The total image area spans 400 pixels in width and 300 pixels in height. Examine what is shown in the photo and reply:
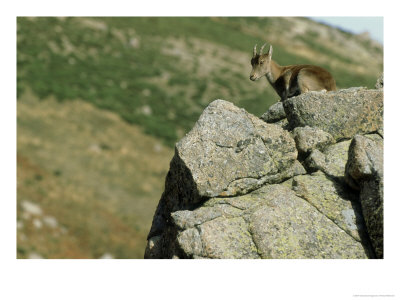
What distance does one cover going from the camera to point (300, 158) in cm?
1264

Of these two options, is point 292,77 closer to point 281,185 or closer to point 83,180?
point 281,185

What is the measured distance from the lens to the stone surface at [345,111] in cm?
1255

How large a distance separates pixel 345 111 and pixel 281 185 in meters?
2.93

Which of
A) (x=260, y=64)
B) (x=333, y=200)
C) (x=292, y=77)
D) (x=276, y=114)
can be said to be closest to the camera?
(x=333, y=200)

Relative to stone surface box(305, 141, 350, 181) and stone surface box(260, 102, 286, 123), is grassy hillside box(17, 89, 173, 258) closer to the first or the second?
stone surface box(260, 102, 286, 123)

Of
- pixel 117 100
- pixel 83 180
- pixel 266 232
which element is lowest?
pixel 266 232

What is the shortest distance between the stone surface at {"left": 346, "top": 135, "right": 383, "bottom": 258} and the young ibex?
14.5 feet

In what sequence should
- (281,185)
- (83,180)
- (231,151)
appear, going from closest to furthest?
1. (231,151)
2. (281,185)
3. (83,180)

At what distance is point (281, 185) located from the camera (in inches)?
457

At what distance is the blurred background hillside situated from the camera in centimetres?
3055

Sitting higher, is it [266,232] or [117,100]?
Result: [117,100]

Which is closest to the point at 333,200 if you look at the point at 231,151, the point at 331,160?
the point at 331,160

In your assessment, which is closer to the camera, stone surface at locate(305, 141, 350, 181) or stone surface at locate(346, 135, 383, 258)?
stone surface at locate(346, 135, 383, 258)

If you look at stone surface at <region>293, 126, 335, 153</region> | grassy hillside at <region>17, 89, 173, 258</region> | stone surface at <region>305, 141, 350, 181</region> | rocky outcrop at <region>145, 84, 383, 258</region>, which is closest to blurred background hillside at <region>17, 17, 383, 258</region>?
grassy hillside at <region>17, 89, 173, 258</region>
